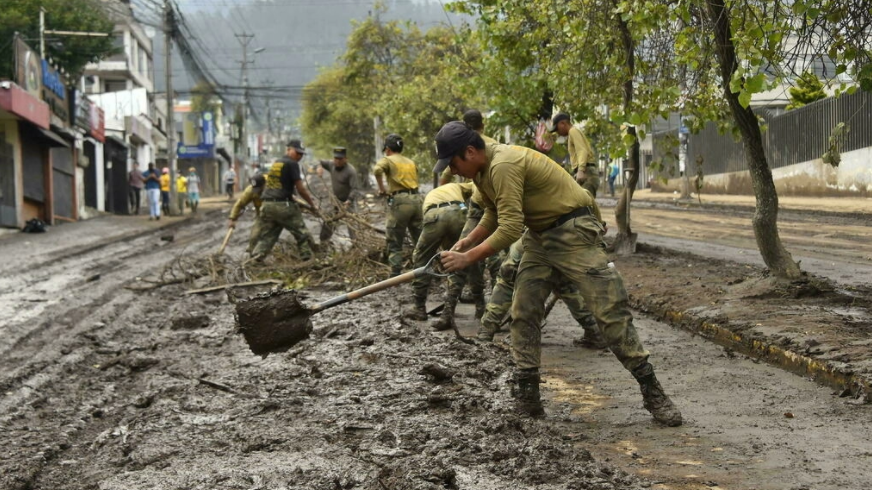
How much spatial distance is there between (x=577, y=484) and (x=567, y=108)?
10539 mm

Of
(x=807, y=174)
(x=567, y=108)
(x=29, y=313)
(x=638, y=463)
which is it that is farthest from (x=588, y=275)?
(x=807, y=174)

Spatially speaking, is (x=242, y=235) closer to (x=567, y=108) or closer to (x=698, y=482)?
(x=567, y=108)

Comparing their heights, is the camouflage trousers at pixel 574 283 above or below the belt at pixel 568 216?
below

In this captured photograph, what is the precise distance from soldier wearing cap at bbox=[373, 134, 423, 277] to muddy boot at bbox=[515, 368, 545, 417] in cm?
565

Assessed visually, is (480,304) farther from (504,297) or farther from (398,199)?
(398,199)

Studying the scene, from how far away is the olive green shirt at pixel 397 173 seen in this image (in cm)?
Answer: 1134

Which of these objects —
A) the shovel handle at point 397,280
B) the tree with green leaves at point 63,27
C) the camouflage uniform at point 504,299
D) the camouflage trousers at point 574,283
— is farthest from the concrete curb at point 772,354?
the tree with green leaves at point 63,27

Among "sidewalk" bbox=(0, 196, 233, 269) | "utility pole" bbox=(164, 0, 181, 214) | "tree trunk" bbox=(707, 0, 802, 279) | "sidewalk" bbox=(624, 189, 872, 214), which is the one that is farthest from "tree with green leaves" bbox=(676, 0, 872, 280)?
"utility pole" bbox=(164, 0, 181, 214)

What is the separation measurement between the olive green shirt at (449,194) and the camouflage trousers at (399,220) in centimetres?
176

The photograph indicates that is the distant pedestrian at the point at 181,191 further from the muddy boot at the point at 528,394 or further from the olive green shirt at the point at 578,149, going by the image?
the muddy boot at the point at 528,394

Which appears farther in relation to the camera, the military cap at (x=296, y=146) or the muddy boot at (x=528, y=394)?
the military cap at (x=296, y=146)

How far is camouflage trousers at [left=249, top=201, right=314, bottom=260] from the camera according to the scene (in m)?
13.5

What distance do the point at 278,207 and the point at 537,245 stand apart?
26.7 ft

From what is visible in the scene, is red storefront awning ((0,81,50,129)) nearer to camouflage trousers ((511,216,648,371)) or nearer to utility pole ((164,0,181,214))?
utility pole ((164,0,181,214))
